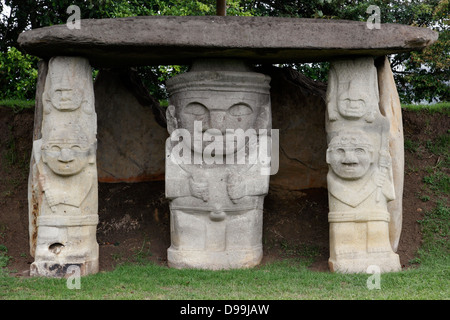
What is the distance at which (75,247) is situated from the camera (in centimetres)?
575

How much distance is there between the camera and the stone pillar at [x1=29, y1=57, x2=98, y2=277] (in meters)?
→ 5.73

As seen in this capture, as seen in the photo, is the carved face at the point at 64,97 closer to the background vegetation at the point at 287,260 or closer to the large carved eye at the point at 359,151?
the background vegetation at the point at 287,260

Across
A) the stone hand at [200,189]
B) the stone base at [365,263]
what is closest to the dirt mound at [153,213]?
the stone base at [365,263]

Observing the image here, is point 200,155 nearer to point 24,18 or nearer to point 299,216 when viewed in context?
point 299,216

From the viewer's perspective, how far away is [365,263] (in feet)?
18.7

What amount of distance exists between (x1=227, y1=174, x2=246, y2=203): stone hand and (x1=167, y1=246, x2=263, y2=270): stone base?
0.55 meters

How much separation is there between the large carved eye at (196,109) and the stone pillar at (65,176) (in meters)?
0.98

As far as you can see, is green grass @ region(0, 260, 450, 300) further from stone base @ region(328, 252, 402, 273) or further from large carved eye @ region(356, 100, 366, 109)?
large carved eye @ region(356, 100, 366, 109)

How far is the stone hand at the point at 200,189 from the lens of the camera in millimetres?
5996

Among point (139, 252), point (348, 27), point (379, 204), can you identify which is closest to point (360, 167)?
point (379, 204)

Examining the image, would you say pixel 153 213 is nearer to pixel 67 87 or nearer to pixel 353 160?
pixel 67 87

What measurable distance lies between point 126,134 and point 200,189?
7.06 feet

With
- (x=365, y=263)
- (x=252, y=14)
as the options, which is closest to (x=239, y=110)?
(x=365, y=263)

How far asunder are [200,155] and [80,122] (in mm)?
1243
